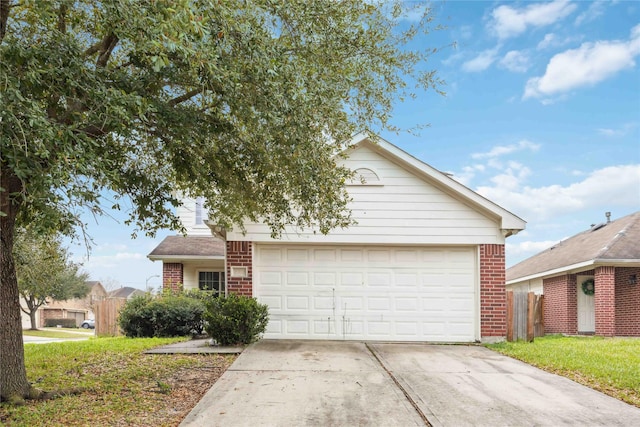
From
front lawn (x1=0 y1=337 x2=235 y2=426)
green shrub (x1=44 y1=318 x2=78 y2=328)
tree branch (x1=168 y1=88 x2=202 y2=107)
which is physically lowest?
green shrub (x1=44 y1=318 x2=78 y2=328)

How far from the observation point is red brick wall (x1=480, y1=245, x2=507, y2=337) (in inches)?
464

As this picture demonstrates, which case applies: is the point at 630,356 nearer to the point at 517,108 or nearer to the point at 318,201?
the point at 517,108

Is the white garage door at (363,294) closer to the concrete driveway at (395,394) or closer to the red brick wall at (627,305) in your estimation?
the concrete driveway at (395,394)

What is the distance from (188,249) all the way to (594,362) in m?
12.7

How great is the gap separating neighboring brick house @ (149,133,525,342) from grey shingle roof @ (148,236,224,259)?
5.90m

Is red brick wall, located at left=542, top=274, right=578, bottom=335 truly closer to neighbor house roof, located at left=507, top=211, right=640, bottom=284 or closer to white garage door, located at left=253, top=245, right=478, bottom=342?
neighbor house roof, located at left=507, top=211, right=640, bottom=284

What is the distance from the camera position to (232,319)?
1034 centimetres

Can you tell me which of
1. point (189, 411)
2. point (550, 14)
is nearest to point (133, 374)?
point (189, 411)

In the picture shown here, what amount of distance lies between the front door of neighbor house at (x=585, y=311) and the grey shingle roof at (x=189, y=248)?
41.3ft

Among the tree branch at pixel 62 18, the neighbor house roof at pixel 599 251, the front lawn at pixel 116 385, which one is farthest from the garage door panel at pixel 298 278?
the neighbor house roof at pixel 599 251

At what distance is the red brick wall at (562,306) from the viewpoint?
18.3 m

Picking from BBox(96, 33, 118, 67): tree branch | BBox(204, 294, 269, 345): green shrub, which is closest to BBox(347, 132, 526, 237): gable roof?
BBox(204, 294, 269, 345): green shrub

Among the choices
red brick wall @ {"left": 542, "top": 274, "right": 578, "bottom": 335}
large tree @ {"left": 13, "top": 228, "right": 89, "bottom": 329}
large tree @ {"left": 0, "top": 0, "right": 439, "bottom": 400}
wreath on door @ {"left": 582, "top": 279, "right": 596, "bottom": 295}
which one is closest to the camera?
large tree @ {"left": 0, "top": 0, "right": 439, "bottom": 400}

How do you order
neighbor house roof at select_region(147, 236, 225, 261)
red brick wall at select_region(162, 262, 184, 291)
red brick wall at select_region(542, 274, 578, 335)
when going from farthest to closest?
→ red brick wall at select_region(542, 274, 578, 335) < red brick wall at select_region(162, 262, 184, 291) < neighbor house roof at select_region(147, 236, 225, 261)
